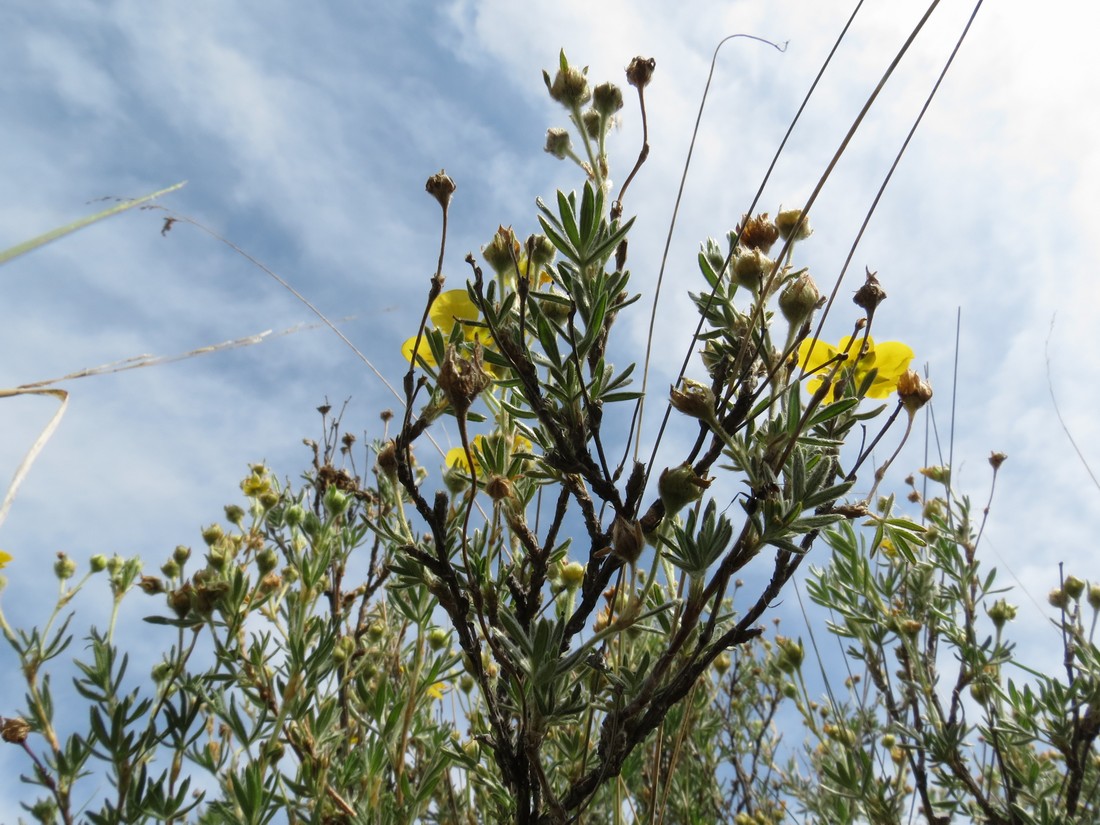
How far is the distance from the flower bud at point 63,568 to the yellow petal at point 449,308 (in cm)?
185

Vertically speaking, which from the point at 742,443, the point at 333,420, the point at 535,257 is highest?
the point at 333,420

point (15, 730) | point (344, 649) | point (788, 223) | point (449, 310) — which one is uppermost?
point (788, 223)

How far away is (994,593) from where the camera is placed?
2.33 m

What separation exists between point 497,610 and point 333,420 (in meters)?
2.21

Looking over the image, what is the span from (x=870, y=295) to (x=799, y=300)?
0.19 m

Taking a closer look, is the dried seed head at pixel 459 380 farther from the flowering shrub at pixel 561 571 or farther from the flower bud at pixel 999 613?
the flower bud at pixel 999 613

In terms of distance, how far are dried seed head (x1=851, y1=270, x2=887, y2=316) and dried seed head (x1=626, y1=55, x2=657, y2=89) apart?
0.54m

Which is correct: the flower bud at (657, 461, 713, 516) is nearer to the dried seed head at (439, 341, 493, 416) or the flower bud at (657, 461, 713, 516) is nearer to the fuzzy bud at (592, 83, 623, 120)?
the dried seed head at (439, 341, 493, 416)

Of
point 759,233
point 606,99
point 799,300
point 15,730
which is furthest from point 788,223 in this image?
point 15,730

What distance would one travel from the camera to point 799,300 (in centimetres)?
101

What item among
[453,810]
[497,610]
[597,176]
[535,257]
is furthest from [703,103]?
[453,810]

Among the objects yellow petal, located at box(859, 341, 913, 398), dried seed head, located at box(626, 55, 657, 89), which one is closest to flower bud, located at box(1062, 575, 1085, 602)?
yellow petal, located at box(859, 341, 913, 398)

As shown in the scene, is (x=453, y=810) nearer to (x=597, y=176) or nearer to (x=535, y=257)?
(x=535, y=257)

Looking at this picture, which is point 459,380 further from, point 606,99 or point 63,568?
Result: point 63,568
